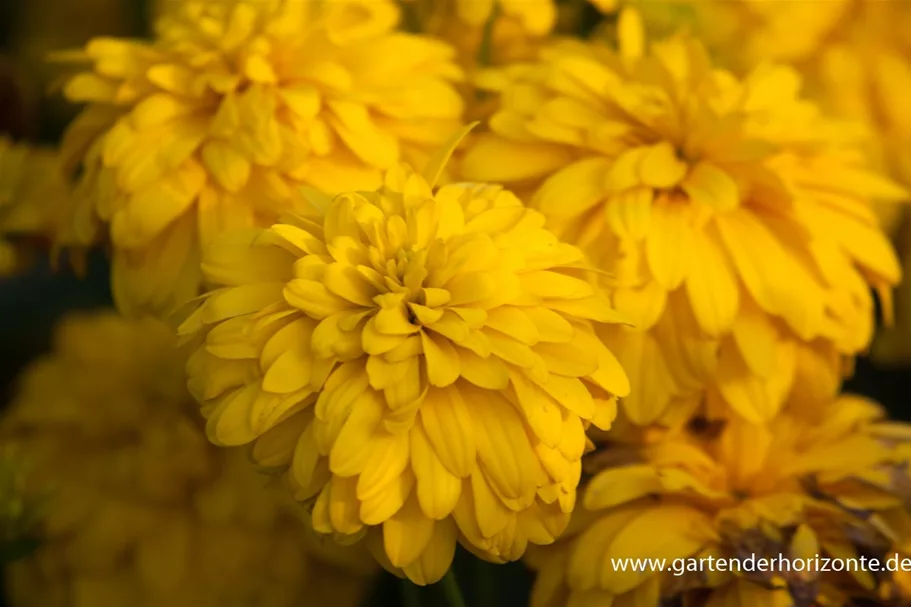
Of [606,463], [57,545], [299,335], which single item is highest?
[299,335]

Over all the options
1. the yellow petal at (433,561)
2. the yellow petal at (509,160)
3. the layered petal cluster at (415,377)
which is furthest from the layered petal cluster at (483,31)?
the yellow petal at (433,561)

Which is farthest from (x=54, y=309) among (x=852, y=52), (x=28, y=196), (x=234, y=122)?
(x=852, y=52)

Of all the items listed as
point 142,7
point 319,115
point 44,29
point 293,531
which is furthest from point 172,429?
point 44,29

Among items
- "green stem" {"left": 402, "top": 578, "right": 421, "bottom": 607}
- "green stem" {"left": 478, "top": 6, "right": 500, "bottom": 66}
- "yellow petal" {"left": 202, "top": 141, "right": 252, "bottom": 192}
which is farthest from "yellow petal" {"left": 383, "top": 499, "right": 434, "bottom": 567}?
"green stem" {"left": 478, "top": 6, "right": 500, "bottom": 66}

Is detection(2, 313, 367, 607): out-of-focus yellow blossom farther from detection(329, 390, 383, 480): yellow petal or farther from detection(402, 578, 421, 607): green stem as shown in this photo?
detection(329, 390, 383, 480): yellow petal

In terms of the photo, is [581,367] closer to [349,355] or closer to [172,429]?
[349,355]

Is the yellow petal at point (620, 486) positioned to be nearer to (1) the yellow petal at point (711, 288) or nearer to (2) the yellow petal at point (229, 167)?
(1) the yellow petal at point (711, 288)
